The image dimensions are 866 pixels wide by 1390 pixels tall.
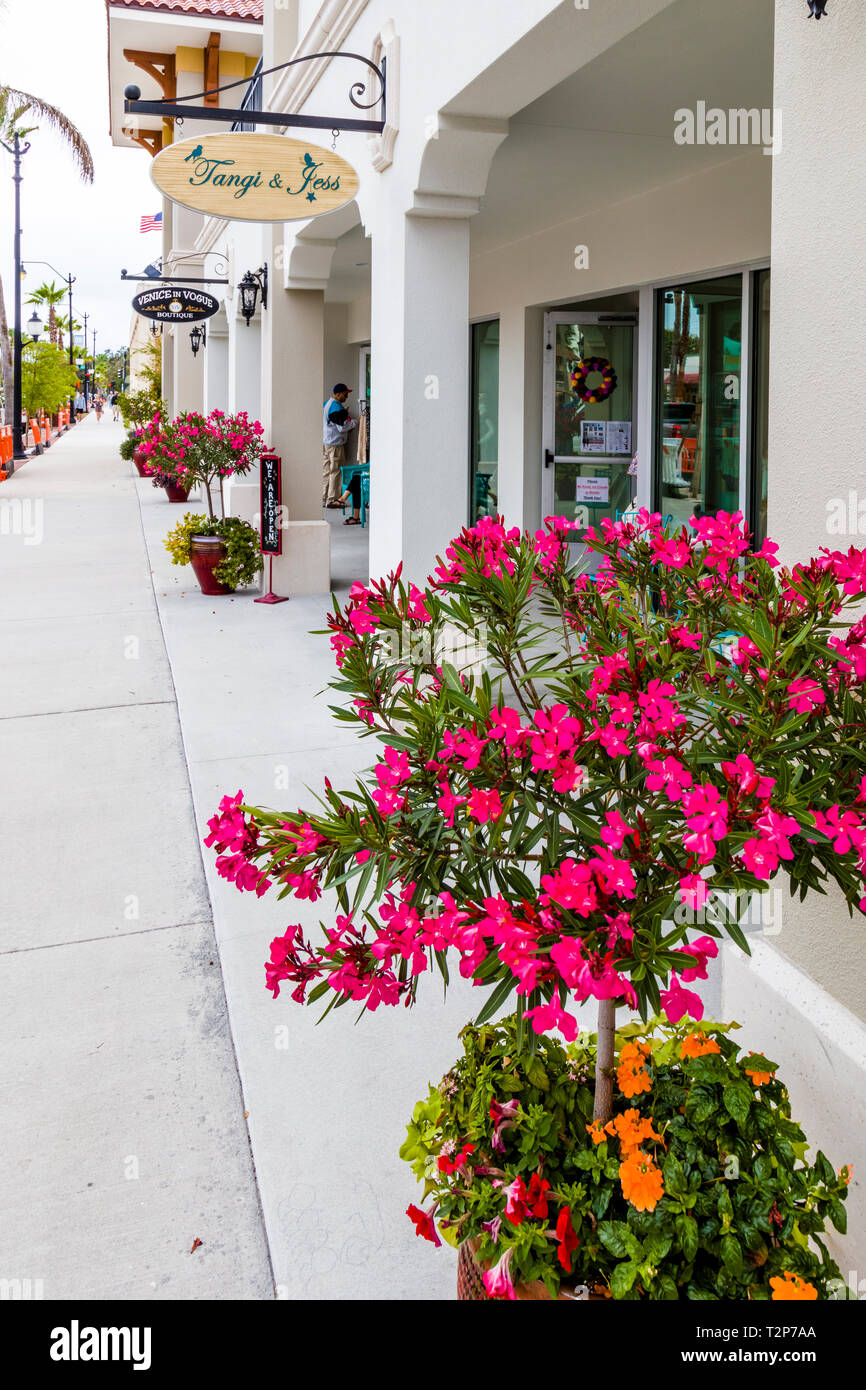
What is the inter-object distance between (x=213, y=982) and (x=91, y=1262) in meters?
1.35

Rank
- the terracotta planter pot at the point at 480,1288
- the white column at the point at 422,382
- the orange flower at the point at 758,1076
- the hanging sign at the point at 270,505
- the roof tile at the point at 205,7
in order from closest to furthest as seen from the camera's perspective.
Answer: the terracotta planter pot at the point at 480,1288 < the orange flower at the point at 758,1076 < the white column at the point at 422,382 < the hanging sign at the point at 270,505 < the roof tile at the point at 205,7

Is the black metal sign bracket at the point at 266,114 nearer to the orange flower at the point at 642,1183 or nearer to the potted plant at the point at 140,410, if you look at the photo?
the orange flower at the point at 642,1183

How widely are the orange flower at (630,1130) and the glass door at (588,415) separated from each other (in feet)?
28.7

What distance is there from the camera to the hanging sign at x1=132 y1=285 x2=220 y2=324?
42.9 ft

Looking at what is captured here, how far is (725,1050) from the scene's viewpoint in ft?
7.34

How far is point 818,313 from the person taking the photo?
8.32 feet

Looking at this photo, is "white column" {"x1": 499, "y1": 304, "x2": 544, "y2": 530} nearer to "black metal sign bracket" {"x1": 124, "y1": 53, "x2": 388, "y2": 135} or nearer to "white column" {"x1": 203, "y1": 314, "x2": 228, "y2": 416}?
"black metal sign bracket" {"x1": 124, "y1": 53, "x2": 388, "y2": 135}

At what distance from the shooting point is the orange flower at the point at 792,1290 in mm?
1880

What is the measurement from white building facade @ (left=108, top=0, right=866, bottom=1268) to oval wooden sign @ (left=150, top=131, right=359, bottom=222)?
12.2 inches

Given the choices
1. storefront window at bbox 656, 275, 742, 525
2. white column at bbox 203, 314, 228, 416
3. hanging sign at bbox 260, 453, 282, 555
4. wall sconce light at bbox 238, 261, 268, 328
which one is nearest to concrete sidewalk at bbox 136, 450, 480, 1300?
storefront window at bbox 656, 275, 742, 525

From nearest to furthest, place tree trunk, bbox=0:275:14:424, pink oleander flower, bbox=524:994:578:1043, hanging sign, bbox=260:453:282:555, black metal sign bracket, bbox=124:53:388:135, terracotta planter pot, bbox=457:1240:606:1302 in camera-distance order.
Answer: pink oleander flower, bbox=524:994:578:1043, terracotta planter pot, bbox=457:1240:606:1302, black metal sign bracket, bbox=124:53:388:135, hanging sign, bbox=260:453:282:555, tree trunk, bbox=0:275:14:424

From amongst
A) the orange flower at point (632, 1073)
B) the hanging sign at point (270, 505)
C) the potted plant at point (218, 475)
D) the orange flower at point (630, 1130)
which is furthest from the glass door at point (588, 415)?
the orange flower at point (630, 1130)

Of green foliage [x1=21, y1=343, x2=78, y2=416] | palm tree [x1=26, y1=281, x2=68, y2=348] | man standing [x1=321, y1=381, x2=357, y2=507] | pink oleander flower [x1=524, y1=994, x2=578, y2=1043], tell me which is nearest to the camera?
pink oleander flower [x1=524, y1=994, x2=578, y2=1043]

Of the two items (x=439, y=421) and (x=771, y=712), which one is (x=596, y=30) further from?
(x=771, y=712)
